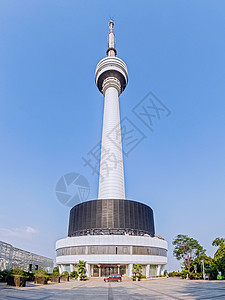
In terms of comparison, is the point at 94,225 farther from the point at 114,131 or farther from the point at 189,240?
the point at 189,240

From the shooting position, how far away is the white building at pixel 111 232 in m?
48.1

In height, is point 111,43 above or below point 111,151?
above

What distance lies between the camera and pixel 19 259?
4538 cm

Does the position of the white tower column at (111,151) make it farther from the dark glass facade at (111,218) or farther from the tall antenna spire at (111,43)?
the tall antenna spire at (111,43)

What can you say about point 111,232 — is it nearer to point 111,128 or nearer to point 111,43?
point 111,128

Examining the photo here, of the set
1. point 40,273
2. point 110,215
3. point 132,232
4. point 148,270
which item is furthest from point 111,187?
point 40,273

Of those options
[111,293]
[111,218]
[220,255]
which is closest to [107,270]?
[111,218]

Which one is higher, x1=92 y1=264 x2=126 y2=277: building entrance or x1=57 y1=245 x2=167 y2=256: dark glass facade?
x1=57 y1=245 x2=167 y2=256: dark glass facade

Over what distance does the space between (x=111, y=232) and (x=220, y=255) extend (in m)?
31.9

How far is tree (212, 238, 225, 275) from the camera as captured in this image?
4406cm

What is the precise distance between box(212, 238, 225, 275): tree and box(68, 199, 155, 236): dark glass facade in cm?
1813

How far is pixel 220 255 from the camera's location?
6025 centimetres

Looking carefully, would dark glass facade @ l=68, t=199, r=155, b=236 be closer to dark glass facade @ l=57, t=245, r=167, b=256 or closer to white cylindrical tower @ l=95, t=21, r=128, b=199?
dark glass facade @ l=57, t=245, r=167, b=256

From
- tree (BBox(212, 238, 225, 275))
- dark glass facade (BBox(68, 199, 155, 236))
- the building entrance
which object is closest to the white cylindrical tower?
dark glass facade (BBox(68, 199, 155, 236))
